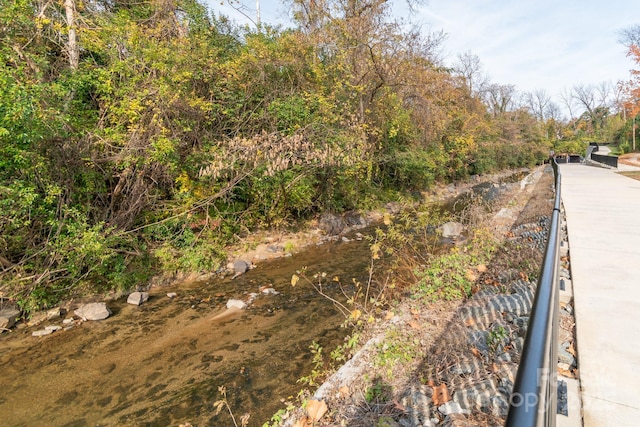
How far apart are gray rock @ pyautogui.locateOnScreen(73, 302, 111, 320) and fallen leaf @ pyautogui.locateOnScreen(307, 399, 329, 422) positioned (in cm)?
529

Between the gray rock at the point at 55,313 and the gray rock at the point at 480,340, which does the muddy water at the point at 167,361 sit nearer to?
the gray rock at the point at 55,313

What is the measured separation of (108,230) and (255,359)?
4515mm

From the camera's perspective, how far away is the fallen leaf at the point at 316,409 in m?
3.07

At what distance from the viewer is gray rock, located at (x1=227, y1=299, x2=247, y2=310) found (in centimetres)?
666

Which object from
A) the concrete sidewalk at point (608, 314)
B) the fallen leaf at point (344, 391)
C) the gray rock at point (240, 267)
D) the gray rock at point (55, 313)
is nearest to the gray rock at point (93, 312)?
the gray rock at point (55, 313)

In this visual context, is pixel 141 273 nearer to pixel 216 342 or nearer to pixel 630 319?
pixel 216 342

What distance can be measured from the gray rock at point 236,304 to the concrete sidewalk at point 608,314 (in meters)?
5.58

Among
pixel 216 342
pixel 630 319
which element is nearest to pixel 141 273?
pixel 216 342

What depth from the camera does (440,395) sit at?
9.69 feet

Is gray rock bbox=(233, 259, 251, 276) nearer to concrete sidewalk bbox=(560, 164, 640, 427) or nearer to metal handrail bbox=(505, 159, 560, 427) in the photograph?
concrete sidewalk bbox=(560, 164, 640, 427)

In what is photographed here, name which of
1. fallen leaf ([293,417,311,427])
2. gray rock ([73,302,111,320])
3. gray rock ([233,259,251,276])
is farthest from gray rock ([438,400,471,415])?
gray rock ([233,259,251,276])

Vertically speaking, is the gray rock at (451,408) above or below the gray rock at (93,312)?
below

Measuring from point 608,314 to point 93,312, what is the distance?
27.0ft

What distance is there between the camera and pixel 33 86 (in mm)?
5312
